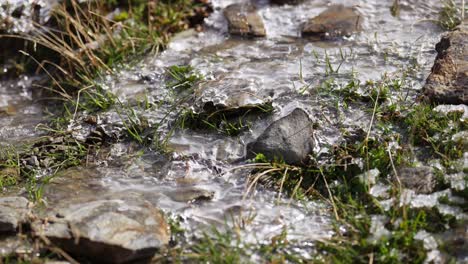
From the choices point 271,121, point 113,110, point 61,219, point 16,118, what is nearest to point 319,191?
point 271,121

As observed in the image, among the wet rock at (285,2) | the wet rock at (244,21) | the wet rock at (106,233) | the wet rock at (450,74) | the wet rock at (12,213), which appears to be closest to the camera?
the wet rock at (106,233)

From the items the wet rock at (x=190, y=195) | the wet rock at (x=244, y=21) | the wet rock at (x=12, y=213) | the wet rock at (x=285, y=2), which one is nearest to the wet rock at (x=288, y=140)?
the wet rock at (x=190, y=195)

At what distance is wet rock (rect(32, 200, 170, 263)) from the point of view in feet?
11.3

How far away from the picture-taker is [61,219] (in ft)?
11.9

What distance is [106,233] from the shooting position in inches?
137

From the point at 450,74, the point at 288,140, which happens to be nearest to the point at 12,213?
the point at 288,140

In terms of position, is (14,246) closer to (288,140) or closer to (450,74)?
(288,140)

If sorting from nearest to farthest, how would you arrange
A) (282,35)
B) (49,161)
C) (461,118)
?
1. (461,118)
2. (49,161)
3. (282,35)

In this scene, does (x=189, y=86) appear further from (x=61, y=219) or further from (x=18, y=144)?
(x=61, y=219)

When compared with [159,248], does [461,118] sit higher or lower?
higher

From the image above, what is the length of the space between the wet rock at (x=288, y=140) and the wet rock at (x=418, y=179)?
0.64m

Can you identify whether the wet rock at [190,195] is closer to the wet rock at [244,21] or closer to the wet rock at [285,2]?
the wet rock at [244,21]

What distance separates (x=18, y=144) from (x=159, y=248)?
2.04 metres

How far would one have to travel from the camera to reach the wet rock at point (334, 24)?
609 cm
